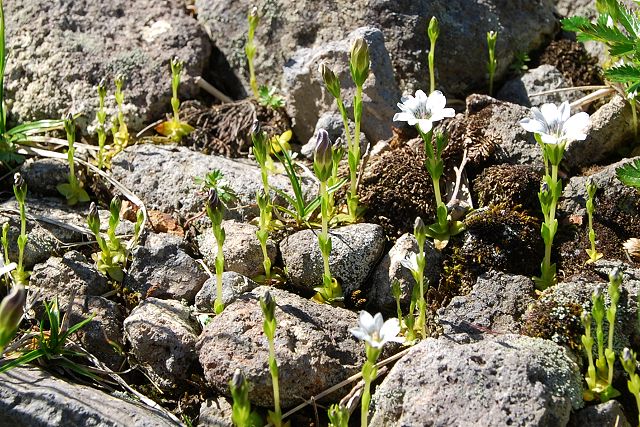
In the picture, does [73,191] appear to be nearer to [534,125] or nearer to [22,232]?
[22,232]

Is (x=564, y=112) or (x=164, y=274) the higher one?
(x=564, y=112)

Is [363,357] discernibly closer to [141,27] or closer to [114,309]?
[114,309]

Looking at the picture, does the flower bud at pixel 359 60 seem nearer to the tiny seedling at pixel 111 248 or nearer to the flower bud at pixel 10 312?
the tiny seedling at pixel 111 248

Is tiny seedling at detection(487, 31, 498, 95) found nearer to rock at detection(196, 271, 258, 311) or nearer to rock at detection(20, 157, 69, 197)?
rock at detection(196, 271, 258, 311)

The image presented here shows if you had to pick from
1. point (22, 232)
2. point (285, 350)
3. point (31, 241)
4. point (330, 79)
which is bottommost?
point (285, 350)

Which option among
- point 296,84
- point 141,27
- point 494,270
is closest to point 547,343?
point 494,270

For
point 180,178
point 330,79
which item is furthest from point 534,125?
point 180,178

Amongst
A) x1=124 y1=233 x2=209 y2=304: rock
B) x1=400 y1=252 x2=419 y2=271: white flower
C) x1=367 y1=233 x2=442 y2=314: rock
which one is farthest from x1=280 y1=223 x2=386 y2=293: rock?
x1=124 y1=233 x2=209 y2=304: rock
